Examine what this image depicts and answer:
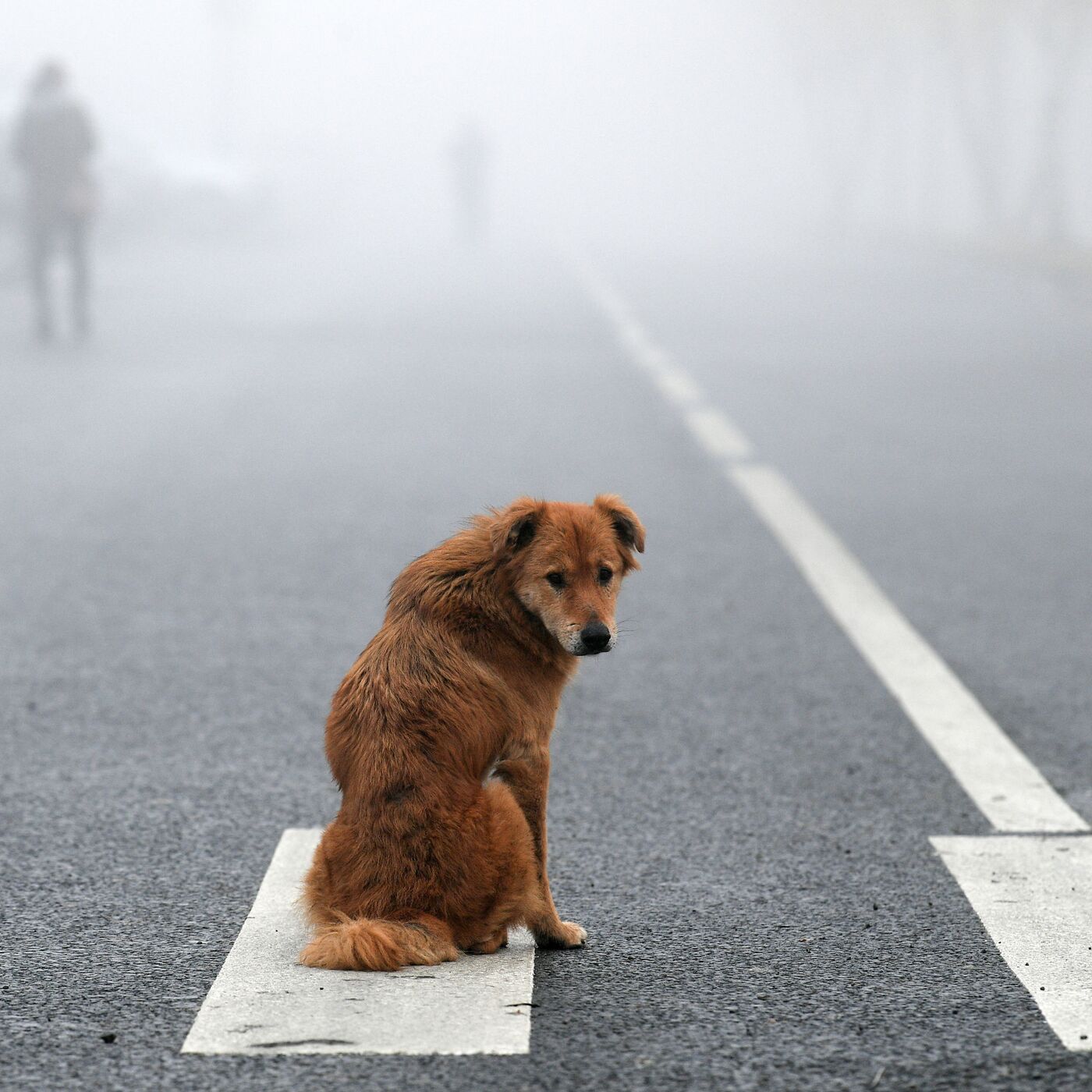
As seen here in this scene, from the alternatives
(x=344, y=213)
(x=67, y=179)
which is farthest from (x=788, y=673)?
(x=344, y=213)

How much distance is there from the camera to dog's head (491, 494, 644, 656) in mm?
3215

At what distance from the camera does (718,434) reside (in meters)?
11.8

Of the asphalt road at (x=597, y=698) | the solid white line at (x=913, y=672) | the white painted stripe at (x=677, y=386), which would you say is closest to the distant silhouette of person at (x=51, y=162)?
the asphalt road at (x=597, y=698)

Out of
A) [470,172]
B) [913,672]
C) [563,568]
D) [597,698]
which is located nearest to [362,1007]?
[563,568]

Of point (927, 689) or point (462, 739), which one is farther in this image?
point (927, 689)

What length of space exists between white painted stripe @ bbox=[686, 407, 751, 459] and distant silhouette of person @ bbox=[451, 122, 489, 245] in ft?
87.2

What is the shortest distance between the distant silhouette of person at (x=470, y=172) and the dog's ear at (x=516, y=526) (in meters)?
36.2

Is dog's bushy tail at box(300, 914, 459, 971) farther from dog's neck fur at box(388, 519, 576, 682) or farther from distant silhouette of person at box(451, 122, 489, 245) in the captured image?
distant silhouette of person at box(451, 122, 489, 245)

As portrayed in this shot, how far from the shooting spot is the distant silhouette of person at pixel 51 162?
1636 centimetres

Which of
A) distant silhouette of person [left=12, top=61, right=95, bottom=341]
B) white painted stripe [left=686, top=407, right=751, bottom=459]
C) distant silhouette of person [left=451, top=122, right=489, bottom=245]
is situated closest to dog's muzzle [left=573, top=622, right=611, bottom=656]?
white painted stripe [left=686, top=407, right=751, bottom=459]

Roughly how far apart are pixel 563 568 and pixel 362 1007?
888mm

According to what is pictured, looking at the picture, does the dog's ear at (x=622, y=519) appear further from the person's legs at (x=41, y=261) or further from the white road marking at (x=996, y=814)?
the person's legs at (x=41, y=261)

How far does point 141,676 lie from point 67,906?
2.02 meters

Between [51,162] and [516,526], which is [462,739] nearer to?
[516,526]
